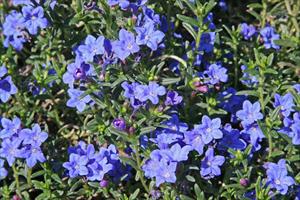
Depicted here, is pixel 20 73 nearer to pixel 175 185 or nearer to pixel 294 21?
pixel 175 185

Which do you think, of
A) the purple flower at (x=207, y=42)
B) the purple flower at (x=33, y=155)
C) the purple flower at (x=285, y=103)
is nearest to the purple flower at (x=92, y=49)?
the purple flower at (x=33, y=155)

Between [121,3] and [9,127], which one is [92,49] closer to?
[121,3]

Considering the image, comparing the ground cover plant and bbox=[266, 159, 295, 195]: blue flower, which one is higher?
the ground cover plant

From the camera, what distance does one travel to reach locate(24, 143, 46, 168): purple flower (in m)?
5.30

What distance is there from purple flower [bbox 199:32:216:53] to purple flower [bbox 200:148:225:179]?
3.79 ft

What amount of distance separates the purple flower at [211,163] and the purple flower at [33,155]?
4.27 feet

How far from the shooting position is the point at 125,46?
5051mm

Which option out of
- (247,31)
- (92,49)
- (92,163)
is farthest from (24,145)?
(247,31)

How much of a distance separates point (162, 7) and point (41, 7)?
107 centimetres

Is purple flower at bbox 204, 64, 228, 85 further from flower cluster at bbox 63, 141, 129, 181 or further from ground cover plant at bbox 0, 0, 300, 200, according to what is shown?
flower cluster at bbox 63, 141, 129, 181

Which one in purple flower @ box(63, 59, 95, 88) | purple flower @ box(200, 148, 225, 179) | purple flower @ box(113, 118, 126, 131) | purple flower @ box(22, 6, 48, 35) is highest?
purple flower @ box(22, 6, 48, 35)

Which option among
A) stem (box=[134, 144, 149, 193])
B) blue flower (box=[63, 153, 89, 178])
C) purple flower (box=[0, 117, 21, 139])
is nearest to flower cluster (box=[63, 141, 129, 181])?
blue flower (box=[63, 153, 89, 178])

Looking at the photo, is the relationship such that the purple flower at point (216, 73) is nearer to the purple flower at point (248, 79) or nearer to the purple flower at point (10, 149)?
the purple flower at point (248, 79)

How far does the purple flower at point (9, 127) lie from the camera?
5414 mm
